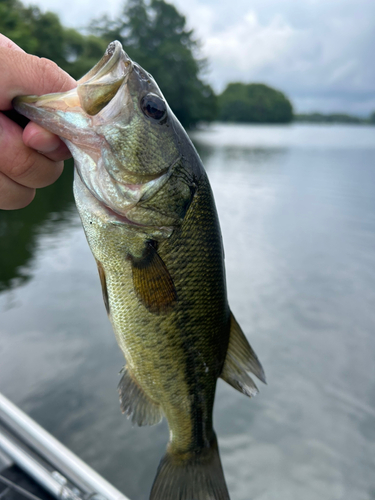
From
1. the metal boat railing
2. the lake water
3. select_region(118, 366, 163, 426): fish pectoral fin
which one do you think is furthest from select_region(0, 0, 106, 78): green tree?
select_region(118, 366, 163, 426): fish pectoral fin

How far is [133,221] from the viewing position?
1.49 metres

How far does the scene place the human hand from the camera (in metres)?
1.26

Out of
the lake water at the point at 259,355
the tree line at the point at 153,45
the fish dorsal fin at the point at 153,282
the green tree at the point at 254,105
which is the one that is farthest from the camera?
the green tree at the point at 254,105

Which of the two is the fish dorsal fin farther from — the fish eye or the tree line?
the tree line

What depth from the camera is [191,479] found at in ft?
5.96

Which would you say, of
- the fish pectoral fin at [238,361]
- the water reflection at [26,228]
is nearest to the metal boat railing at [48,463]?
the fish pectoral fin at [238,361]

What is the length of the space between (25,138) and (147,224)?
533mm

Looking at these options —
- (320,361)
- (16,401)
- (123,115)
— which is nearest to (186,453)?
(123,115)

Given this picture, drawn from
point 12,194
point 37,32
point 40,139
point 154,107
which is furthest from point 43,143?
point 37,32

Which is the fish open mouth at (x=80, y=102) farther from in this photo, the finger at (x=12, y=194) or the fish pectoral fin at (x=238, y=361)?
the fish pectoral fin at (x=238, y=361)

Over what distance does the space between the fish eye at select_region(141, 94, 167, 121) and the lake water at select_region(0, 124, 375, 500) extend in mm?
3924

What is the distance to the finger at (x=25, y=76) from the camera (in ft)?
4.06

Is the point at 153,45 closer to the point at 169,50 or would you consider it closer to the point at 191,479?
the point at 169,50

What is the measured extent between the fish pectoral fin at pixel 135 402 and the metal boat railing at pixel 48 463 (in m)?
0.90
